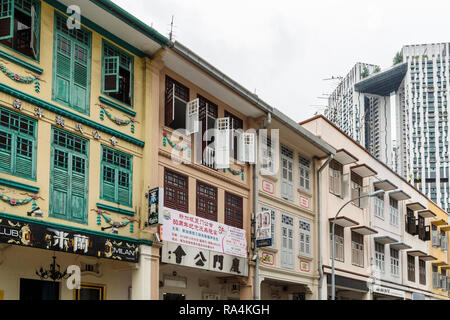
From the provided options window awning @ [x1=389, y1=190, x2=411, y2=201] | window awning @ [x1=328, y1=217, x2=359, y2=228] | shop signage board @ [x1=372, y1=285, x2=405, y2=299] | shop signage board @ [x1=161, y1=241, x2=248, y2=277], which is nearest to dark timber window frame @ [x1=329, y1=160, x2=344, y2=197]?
window awning @ [x1=328, y1=217, x2=359, y2=228]

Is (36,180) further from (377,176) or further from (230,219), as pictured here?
(377,176)

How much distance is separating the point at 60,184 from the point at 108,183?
154 cm

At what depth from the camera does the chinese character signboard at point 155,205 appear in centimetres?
1455

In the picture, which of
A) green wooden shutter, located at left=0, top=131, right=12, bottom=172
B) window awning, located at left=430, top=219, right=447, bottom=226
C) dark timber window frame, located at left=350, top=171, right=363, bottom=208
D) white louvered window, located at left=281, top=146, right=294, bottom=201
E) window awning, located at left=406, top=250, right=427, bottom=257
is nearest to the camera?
green wooden shutter, located at left=0, top=131, right=12, bottom=172

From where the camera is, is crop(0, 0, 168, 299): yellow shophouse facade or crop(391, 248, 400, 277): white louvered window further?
crop(391, 248, 400, 277): white louvered window

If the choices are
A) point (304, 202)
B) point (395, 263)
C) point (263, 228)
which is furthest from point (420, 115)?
point (263, 228)

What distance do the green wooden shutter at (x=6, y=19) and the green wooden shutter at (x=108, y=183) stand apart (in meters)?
3.80

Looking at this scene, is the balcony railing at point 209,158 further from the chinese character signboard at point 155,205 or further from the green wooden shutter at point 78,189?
the green wooden shutter at point 78,189

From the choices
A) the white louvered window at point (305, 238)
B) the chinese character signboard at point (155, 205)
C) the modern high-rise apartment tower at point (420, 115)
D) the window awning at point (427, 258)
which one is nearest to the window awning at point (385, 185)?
the window awning at point (427, 258)

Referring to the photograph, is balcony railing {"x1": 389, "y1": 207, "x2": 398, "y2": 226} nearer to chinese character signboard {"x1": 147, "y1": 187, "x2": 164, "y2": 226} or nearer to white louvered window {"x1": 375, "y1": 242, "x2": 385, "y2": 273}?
white louvered window {"x1": 375, "y1": 242, "x2": 385, "y2": 273}

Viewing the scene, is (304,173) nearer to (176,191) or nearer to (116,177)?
(176,191)

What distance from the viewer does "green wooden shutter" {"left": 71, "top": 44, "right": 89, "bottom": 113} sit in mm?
13766

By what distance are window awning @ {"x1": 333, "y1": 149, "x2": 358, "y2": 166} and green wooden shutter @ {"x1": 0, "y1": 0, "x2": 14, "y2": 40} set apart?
16.3 metres

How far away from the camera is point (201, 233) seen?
677 inches
